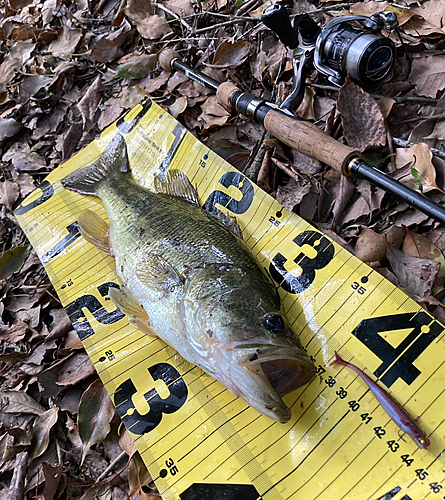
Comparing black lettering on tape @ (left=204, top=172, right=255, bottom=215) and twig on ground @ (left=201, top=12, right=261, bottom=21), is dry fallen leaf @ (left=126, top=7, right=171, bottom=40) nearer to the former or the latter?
twig on ground @ (left=201, top=12, right=261, bottom=21)

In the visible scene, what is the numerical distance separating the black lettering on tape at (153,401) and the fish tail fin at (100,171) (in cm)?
149

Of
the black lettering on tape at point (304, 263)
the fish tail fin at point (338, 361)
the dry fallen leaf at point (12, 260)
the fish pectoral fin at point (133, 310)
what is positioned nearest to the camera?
the fish tail fin at point (338, 361)

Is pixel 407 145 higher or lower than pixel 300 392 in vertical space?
higher

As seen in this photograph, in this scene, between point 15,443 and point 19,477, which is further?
point 15,443

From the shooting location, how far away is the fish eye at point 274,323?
1.71 metres

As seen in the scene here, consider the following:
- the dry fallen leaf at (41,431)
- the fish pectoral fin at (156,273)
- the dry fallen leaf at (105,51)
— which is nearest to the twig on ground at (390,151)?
the fish pectoral fin at (156,273)

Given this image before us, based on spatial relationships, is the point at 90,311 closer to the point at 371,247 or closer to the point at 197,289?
the point at 197,289

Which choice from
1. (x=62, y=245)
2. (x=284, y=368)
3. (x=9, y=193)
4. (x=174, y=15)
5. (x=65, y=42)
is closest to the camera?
(x=284, y=368)

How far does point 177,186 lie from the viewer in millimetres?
2674

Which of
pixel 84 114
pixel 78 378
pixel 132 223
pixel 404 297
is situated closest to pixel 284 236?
pixel 404 297

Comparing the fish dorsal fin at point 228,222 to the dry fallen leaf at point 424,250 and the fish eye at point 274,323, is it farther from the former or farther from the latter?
the dry fallen leaf at point 424,250

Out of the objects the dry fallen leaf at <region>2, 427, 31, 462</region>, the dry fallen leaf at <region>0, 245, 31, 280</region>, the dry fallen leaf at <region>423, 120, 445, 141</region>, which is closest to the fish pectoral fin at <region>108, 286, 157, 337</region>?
the dry fallen leaf at <region>2, 427, 31, 462</region>

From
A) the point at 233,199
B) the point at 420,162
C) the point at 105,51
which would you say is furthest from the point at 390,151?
the point at 105,51

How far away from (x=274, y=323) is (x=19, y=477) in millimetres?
1768
